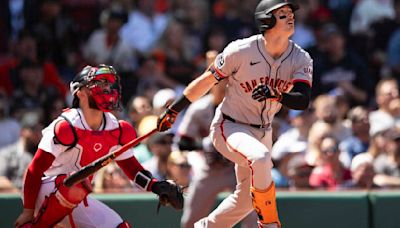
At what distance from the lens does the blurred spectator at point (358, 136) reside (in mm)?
11852

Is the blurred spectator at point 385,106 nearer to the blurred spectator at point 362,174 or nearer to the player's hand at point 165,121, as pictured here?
the blurred spectator at point 362,174

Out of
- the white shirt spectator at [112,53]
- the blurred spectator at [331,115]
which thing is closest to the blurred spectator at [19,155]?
the white shirt spectator at [112,53]

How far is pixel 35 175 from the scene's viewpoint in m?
7.35

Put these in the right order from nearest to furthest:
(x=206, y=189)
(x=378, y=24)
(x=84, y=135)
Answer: (x=84, y=135), (x=206, y=189), (x=378, y=24)

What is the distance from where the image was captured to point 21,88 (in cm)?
1306

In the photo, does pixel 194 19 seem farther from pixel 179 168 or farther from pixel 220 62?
pixel 220 62

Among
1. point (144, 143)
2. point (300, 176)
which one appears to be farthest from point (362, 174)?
point (144, 143)

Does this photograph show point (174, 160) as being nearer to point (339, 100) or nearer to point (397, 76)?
Answer: point (339, 100)

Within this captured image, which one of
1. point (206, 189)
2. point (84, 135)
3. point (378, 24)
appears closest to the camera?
point (84, 135)

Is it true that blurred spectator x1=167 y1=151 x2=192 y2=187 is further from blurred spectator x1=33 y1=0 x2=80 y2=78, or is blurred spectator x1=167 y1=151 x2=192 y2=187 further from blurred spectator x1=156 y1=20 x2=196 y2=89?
blurred spectator x1=33 y1=0 x2=80 y2=78

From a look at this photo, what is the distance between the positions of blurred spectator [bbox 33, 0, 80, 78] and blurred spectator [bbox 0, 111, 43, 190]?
224cm

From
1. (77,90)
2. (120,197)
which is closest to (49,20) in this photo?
(120,197)

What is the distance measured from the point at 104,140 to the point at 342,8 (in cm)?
730

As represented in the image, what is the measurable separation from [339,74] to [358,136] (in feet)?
4.36
